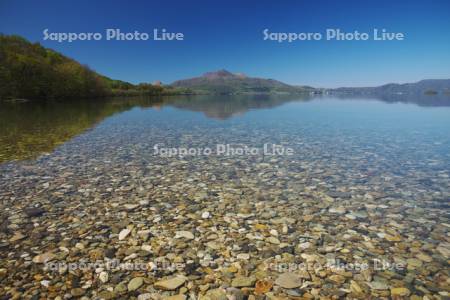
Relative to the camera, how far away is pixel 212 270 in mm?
5355

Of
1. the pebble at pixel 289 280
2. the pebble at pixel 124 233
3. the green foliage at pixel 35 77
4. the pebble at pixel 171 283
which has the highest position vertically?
the green foliage at pixel 35 77

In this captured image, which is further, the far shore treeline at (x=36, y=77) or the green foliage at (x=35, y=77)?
the far shore treeline at (x=36, y=77)

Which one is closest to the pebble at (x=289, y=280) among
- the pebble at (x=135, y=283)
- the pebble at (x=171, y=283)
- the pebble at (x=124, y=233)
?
the pebble at (x=171, y=283)

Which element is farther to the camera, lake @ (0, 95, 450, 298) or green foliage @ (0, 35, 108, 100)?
green foliage @ (0, 35, 108, 100)

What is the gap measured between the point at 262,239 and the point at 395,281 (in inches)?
108

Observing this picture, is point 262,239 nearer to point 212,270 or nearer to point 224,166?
point 212,270

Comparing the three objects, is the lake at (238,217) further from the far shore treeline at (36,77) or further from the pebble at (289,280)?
the far shore treeline at (36,77)

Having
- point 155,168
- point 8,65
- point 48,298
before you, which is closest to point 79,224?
point 48,298

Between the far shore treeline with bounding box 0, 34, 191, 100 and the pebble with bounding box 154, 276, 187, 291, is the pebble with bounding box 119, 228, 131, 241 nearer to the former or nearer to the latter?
the pebble with bounding box 154, 276, 187, 291

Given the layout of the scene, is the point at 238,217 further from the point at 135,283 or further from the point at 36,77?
the point at 36,77

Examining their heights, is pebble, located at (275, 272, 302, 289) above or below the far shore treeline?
below

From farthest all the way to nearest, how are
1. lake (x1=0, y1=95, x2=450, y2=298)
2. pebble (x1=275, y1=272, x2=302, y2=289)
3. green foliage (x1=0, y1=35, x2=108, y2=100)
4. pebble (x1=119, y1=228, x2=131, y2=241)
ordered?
green foliage (x1=0, y1=35, x2=108, y2=100) < pebble (x1=119, y1=228, x2=131, y2=241) < lake (x1=0, y1=95, x2=450, y2=298) < pebble (x1=275, y1=272, x2=302, y2=289)

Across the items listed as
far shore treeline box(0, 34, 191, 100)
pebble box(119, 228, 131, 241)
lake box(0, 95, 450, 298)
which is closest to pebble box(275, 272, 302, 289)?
lake box(0, 95, 450, 298)

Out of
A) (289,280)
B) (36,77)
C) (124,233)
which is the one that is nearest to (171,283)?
(289,280)
